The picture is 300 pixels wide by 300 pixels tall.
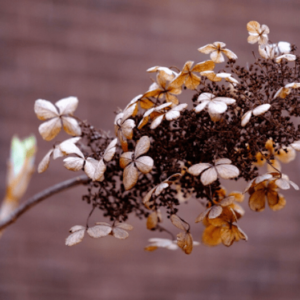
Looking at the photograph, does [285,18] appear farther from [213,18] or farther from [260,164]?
[260,164]

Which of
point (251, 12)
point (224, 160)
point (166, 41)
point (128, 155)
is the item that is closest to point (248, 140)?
point (224, 160)

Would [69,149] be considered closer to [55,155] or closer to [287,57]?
[55,155]

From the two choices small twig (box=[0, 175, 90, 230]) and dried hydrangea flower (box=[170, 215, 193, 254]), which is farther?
small twig (box=[0, 175, 90, 230])

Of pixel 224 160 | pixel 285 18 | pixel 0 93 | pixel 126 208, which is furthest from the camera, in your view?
pixel 285 18

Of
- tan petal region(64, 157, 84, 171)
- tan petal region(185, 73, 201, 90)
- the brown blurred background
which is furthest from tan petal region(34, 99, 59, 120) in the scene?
the brown blurred background

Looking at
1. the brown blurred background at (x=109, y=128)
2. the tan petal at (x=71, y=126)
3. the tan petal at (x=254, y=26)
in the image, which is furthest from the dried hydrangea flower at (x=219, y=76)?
the brown blurred background at (x=109, y=128)

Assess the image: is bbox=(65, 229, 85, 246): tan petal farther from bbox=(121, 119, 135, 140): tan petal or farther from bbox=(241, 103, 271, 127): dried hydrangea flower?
bbox=(241, 103, 271, 127): dried hydrangea flower

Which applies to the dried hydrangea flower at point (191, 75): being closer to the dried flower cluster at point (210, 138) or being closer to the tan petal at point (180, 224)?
the dried flower cluster at point (210, 138)

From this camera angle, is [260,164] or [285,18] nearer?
[260,164]
